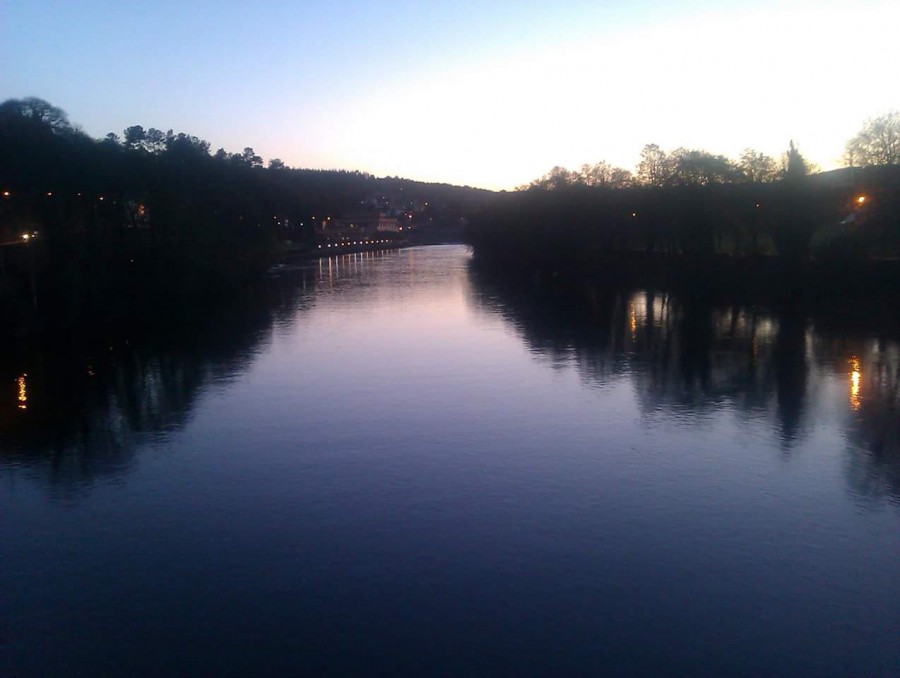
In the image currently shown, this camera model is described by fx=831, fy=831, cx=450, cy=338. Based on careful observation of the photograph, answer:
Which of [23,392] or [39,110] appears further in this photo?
[39,110]

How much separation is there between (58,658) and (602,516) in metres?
5.07

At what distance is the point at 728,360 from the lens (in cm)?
1752

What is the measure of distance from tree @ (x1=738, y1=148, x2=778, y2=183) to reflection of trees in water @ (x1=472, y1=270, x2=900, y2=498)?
11.0 meters

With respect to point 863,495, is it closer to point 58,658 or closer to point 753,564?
point 753,564

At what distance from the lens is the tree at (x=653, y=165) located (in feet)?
158

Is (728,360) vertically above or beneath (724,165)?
beneath

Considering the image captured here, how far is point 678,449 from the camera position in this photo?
10898 mm

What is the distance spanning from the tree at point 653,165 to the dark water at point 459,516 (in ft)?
104

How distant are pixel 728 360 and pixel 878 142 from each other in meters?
20.4

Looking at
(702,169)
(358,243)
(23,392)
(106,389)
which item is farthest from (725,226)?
(358,243)

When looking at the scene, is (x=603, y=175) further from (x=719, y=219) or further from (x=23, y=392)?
(x=23, y=392)

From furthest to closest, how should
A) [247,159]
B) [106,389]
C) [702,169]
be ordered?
[247,159] < [702,169] < [106,389]

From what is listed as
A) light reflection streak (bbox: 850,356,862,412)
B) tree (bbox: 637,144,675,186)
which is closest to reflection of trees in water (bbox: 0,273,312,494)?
light reflection streak (bbox: 850,356,862,412)

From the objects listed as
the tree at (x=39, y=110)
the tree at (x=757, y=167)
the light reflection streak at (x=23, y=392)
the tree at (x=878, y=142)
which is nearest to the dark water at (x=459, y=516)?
the light reflection streak at (x=23, y=392)
